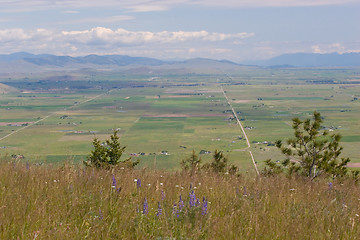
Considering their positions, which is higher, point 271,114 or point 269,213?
point 269,213

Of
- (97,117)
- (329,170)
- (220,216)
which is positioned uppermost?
(220,216)

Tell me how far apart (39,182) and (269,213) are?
11.7 feet

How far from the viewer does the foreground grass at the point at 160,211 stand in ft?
14.3

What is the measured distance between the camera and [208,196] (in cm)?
610

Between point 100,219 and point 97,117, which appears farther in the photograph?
point 97,117

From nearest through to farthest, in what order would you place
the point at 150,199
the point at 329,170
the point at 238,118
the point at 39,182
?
the point at 150,199
the point at 39,182
the point at 329,170
the point at 238,118

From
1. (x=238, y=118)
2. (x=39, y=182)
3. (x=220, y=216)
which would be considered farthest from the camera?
(x=238, y=118)

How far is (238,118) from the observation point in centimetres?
16875

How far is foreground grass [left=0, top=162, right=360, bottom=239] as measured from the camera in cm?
436

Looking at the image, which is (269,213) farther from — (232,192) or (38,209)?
(38,209)

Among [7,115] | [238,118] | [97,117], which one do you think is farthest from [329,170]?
[7,115]

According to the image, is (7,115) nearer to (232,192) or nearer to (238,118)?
(238,118)

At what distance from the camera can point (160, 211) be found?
4793 mm

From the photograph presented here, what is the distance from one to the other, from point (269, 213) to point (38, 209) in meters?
2.99
